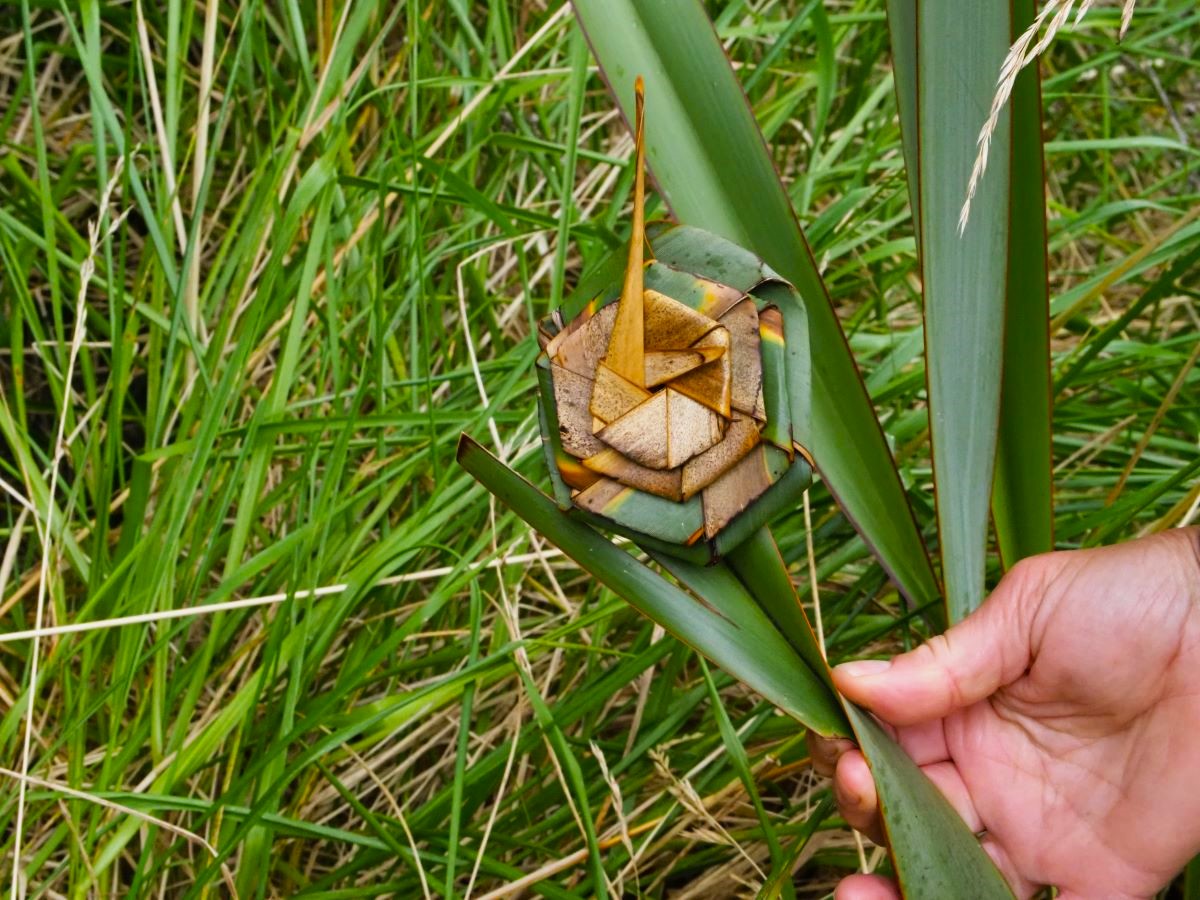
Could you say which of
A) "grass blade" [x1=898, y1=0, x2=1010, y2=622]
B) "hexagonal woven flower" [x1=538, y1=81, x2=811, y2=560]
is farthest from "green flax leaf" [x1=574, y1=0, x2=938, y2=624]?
"hexagonal woven flower" [x1=538, y1=81, x2=811, y2=560]

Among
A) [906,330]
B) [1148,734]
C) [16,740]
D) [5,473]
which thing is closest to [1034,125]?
[1148,734]

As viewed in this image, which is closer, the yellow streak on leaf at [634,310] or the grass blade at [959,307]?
the yellow streak on leaf at [634,310]

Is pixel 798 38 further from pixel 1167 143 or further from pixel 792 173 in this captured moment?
pixel 1167 143

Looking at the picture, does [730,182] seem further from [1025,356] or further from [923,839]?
[923,839]

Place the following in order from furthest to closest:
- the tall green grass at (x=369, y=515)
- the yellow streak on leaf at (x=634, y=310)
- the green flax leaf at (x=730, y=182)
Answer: the tall green grass at (x=369, y=515), the green flax leaf at (x=730, y=182), the yellow streak on leaf at (x=634, y=310)

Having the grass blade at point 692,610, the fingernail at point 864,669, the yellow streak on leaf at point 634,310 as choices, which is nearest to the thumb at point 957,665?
the fingernail at point 864,669

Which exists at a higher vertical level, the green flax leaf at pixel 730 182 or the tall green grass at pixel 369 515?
the green flax leaf at pixel 730 182

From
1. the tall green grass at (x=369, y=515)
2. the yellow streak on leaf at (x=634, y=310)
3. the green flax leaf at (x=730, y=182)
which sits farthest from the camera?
the tall green grass at (x=369, y=515)

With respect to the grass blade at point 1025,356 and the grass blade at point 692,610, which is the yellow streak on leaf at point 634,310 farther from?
the grass blade at point 1025,356
